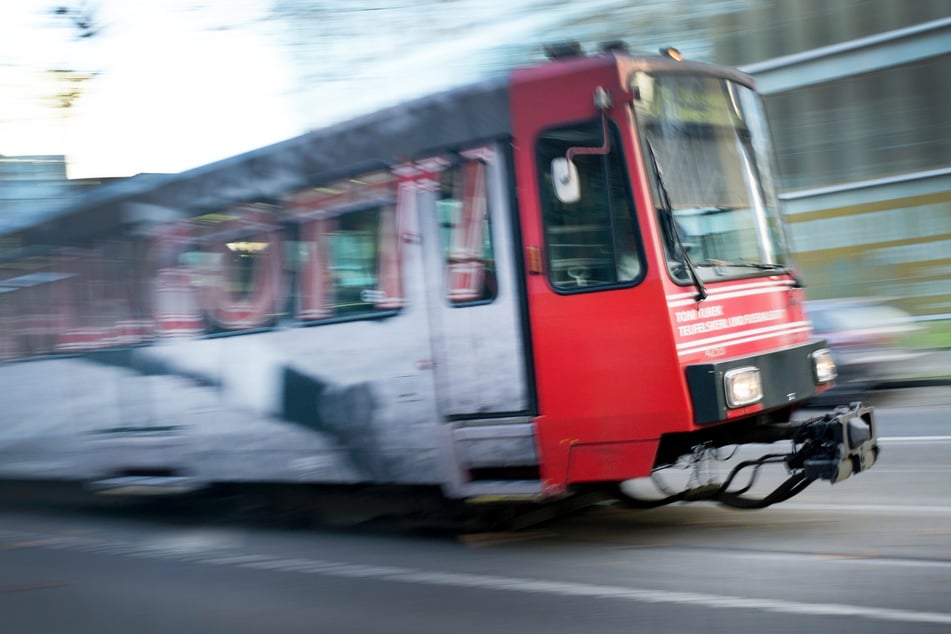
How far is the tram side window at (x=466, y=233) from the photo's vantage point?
22.4 feet

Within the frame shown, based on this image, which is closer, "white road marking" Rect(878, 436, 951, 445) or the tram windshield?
the tram windshield

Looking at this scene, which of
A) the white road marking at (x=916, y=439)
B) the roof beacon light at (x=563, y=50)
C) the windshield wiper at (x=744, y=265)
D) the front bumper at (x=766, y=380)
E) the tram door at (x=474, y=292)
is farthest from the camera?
the white road marking at (x=916, y=439)

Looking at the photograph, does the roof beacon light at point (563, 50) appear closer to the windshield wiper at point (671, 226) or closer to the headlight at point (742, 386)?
the windshield wiper at point (671, 226)

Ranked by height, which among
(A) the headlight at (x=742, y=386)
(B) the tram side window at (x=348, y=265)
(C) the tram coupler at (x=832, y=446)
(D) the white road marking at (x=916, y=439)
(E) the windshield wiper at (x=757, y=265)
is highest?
(B) the tram side window at (x=348, y=265)

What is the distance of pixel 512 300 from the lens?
6680 millimetres

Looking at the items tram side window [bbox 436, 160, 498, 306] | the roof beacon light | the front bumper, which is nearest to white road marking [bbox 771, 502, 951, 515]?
the front bumper

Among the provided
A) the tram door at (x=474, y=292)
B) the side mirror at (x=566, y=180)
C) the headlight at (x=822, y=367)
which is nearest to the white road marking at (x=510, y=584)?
the tram door at (x=474, y=292)

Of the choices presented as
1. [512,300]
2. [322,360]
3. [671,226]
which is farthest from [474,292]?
[322,360]

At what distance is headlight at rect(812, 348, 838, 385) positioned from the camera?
280 inches

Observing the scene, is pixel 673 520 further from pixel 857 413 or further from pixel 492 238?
pixel 492 238

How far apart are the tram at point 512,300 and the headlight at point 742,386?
0.02m

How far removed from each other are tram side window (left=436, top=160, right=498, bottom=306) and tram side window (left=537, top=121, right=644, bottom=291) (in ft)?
1.46

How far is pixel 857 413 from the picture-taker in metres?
6.66

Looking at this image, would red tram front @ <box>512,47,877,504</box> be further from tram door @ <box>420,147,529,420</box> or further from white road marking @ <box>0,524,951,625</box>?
white road marking @ <box>0,524,951,625</box>
